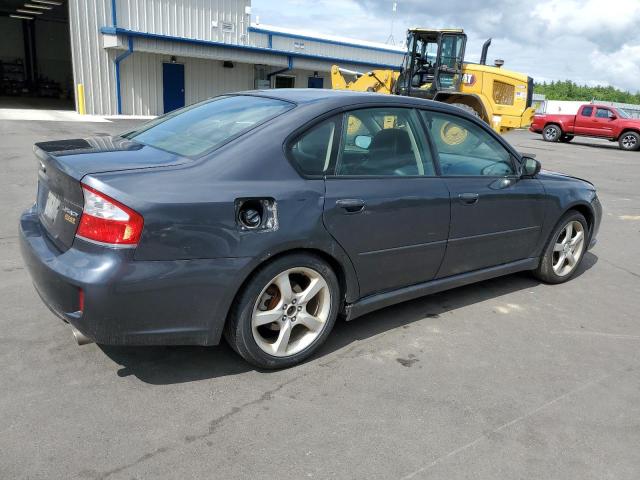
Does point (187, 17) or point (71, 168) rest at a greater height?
point (187, 17)

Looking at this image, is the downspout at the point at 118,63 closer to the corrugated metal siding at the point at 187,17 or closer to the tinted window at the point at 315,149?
the corrugated metal siding at the point at 187,17

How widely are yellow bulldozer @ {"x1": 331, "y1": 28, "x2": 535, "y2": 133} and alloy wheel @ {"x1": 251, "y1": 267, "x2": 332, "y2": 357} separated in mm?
12461

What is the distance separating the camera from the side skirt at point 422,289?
133 inches

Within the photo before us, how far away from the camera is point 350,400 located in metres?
2.84

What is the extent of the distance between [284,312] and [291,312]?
0.06 meters

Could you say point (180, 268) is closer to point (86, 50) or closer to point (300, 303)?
point (300, 303)

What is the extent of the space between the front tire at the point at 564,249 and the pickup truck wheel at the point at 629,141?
70.6ft

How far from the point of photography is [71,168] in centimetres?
269

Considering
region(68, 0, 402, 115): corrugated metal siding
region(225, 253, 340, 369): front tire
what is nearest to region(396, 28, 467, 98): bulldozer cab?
region(68, 0, 402, 115): corrugated metal siding

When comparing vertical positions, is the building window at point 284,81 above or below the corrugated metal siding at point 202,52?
below

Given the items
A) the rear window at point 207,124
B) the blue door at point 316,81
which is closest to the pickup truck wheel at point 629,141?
the blue door at point 316,81

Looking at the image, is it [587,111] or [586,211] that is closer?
[586,211]

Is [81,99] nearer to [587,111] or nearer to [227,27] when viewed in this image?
[227,27]

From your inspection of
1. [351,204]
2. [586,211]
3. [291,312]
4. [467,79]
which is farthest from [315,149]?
[467,79]
